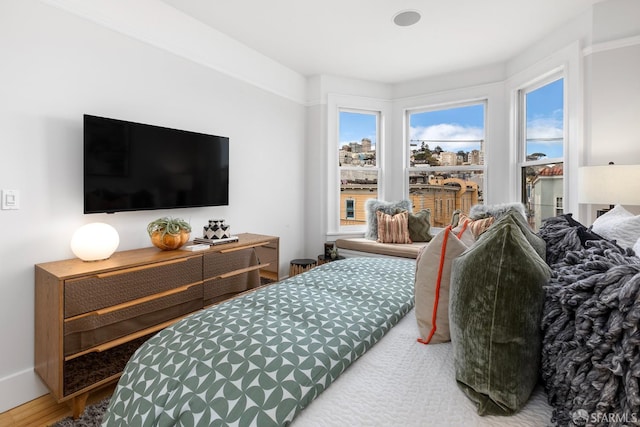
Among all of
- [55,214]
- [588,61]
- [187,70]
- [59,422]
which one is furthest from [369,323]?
[588,61]

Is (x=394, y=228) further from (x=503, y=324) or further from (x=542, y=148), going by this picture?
(x=503, y=324)

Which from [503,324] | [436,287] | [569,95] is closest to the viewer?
[503,324]

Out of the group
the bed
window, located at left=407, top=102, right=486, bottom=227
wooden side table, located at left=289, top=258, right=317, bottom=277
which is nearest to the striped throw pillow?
window, located at left=407, top=102, right=486, bottom=227

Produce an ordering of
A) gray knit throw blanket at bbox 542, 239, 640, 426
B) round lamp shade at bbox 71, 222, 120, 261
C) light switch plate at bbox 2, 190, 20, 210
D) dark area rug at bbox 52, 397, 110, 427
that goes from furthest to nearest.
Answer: round lamp shade at bbox 71, 222, 120, 261
light switch plate at bbox 2, 190, 20, 210
dark area rug at bbox 52, 397, 110, 427
gray knit throw blanket at bbox 542, 239, 640, 426

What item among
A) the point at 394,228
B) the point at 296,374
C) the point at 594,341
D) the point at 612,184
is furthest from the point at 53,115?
the point at 612,184

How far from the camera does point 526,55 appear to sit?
3.39m

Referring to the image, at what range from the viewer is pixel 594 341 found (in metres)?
0.55

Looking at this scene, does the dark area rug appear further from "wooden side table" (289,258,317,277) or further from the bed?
"wooden side table" (289,258,317,277)

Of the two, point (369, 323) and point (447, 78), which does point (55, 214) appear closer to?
point (369, 323)

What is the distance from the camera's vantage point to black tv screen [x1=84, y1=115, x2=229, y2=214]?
204 cm

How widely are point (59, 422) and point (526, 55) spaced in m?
4.86

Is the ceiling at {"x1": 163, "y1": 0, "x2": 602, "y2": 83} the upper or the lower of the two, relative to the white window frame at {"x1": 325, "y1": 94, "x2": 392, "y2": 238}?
upper

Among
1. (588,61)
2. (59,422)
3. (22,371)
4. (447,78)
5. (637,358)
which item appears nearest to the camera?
(637,358)

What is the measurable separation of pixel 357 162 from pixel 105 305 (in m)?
3.38
